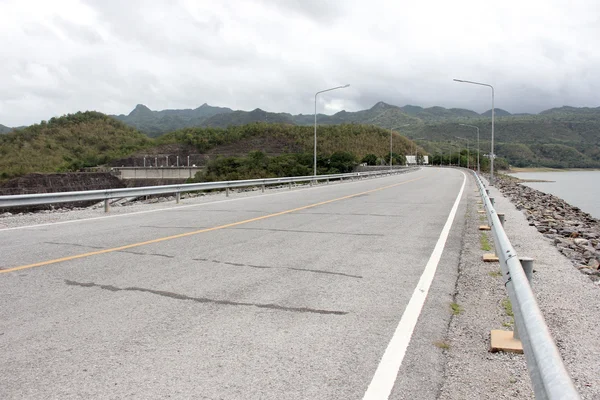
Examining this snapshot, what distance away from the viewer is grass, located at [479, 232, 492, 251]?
949 centimetres

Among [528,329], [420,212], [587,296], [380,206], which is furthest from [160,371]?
[380,206]

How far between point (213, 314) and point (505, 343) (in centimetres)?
276

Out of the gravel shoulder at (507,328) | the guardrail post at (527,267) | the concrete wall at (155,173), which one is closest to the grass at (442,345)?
the gravel shoulder at (507,328)

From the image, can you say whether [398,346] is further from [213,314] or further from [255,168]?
[255,168]

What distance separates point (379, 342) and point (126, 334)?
7.39 ft

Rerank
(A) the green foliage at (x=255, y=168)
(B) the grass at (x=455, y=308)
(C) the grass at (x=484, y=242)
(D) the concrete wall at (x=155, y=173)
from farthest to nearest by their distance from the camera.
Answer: (D) the concrete wall at (x=155, y=173)
(A) the green foliage at (x=255, y=168)
(C) the grass at (x=484, y=242)
(B) the grass at (x=455, y=308)

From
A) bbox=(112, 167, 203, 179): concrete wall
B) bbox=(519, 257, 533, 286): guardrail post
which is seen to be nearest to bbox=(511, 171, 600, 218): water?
bbox=(519, 257, 533, 286): guardrail post

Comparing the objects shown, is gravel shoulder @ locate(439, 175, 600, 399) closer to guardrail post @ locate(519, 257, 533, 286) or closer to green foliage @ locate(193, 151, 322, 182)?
guardrail post @ locate(519, 257, 533, 286)

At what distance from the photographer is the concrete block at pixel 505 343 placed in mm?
4070

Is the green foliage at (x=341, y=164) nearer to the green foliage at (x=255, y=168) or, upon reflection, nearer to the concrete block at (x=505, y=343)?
the green foliage at (x=255, y=168)

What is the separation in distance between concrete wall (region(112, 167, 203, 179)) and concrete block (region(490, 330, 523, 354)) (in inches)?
4975

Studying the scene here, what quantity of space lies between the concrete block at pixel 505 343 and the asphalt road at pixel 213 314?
463 mm

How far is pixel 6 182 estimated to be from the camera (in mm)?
99250

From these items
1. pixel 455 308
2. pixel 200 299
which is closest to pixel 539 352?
pixel 455 308
